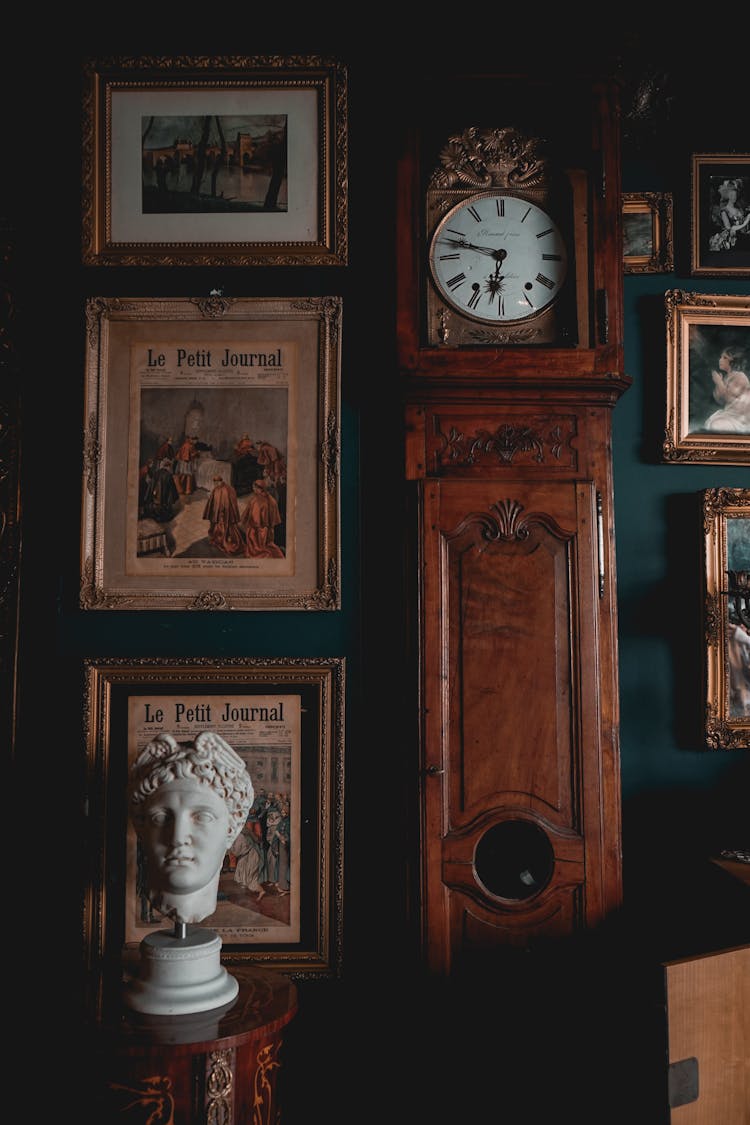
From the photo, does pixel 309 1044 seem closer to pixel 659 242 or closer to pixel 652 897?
pixel 652 897

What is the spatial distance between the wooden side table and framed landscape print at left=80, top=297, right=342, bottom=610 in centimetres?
125

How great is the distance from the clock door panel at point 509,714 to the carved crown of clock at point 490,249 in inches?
23.1

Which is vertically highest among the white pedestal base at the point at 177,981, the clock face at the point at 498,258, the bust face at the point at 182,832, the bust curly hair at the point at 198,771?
the clock face at the point at 498,258

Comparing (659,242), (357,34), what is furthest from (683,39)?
(357,34)

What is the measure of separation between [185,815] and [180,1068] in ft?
1.91

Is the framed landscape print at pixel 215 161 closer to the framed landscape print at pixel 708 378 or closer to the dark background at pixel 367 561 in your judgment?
the dark background at pixel 367 561

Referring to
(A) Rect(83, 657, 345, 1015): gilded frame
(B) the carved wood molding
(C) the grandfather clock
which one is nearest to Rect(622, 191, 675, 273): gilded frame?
(C) the grandfather clock

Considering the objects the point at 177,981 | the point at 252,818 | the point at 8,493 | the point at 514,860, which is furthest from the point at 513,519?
the point at 8,493

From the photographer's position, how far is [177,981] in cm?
223

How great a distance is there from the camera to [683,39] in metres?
2.88

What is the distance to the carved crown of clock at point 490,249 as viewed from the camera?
2832mm

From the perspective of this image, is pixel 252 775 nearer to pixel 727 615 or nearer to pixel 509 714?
pixel 509 714

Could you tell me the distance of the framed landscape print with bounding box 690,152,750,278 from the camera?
10.2ft

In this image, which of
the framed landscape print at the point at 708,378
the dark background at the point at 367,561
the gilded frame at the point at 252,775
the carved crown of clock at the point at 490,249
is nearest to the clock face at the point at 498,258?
the carved crown of clock at the point at 490,249
